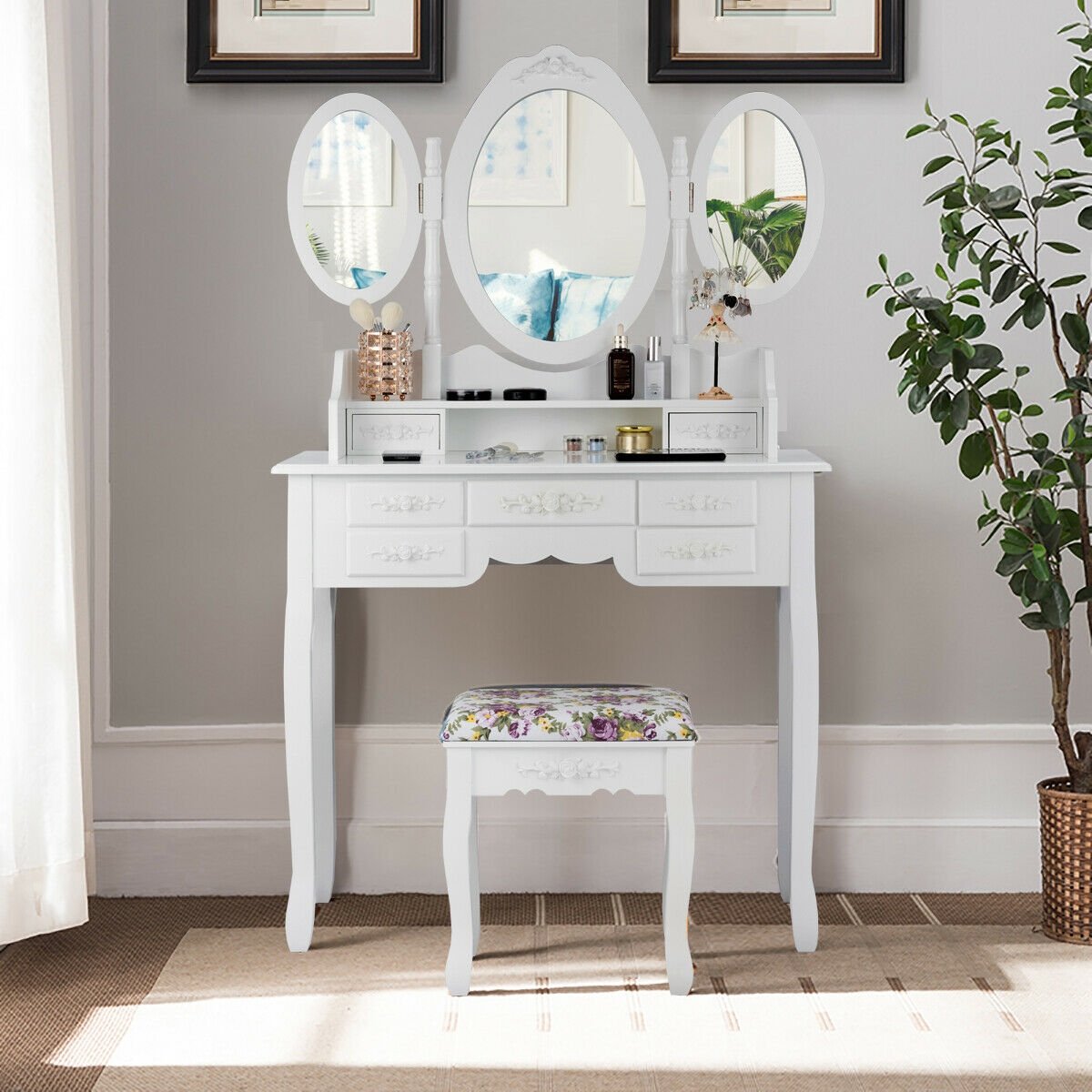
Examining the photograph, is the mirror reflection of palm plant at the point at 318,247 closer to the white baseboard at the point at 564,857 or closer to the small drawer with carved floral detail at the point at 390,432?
the small drawer with carved floral detail at the point at 390,432

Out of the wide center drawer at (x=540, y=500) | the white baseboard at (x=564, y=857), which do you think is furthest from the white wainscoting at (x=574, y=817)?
the wide center drawer at (x=540, y=500)

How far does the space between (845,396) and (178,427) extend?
→ 4.55 ft

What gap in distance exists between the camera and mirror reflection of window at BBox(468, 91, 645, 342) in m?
2.65

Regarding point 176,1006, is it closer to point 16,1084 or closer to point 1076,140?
point 16,1084

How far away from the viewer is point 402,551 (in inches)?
91.1

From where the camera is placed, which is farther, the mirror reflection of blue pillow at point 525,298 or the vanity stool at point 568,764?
the mirror reflection of blue pillow at point 525,298

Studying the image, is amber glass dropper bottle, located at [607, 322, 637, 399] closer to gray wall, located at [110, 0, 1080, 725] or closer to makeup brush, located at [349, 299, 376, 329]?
gray wall, located at [110, 0, 1080, 725]

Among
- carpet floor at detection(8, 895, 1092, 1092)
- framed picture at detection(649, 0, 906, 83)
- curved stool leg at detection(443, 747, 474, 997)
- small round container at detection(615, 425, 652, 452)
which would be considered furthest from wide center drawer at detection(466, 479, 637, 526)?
framed picture at detection(649, 0, 906, 83)

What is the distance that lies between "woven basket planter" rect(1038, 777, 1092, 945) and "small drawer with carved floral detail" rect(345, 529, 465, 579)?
1.19 meters

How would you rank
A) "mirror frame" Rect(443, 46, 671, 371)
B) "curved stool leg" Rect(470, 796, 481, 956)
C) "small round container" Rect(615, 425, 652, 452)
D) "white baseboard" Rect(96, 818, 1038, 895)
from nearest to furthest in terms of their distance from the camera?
"curved stool leg" Rect(470, 796, 481, 956) → "small round container" Rect(615, 425, 652, 452) → "mirror frame" Rect(443, 46, 671, 371) → "white baseboard" Rect(96, 818, 1038, 895)

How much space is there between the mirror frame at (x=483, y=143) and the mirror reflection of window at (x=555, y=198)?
0.06 ft

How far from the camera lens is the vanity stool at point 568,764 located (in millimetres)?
2143

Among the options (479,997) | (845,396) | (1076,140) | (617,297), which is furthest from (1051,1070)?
(1076,140)

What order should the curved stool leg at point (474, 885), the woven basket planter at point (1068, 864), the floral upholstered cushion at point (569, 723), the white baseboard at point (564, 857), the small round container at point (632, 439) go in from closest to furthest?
the floral upholstered cushion at point (569, 723) < the curved stool leg at point (474, 885) < the woven basket planter at point (1068, 864) < the small round container at point (632, 439) < the white baseboard at point (564, 857)
